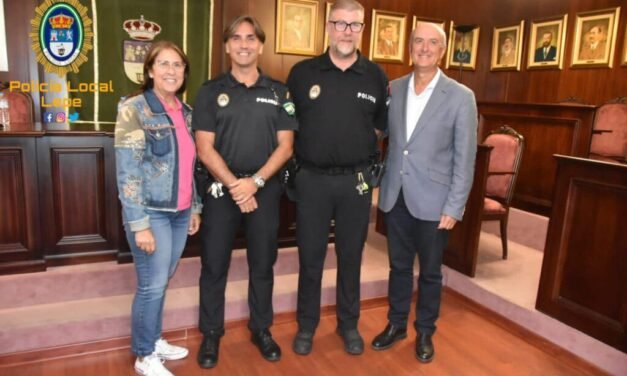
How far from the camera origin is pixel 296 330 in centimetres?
272

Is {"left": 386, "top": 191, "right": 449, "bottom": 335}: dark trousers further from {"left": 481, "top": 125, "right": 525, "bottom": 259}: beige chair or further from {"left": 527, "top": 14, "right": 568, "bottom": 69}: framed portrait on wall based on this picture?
{"left": 527, "top": 14, "right": 568, "bottom": 69}: framed portrait on wall

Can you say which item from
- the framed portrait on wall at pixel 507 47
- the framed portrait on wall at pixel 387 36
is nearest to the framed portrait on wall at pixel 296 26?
the framed portrait on wall at pixel 387 36

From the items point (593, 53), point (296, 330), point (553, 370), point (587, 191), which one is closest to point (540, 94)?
point (593, 53)

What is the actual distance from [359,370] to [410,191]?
36.4 inches

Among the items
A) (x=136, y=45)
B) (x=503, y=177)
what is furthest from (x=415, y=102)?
(x=136, y=45)

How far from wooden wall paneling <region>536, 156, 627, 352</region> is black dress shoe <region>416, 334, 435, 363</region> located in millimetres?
786

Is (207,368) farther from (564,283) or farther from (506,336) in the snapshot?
(564,283)

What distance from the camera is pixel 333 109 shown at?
219 cm

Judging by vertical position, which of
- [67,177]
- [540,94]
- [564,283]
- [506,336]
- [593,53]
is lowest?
[506,336]

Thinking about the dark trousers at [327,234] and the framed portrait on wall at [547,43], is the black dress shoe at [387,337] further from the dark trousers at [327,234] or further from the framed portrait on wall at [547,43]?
the framed portrait on wall at [547,43]

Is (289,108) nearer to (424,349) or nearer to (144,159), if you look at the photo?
(144,159)

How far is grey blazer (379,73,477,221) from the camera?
86.5 inches

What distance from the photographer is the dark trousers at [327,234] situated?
88.4 inches

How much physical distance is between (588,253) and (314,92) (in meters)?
1.72
